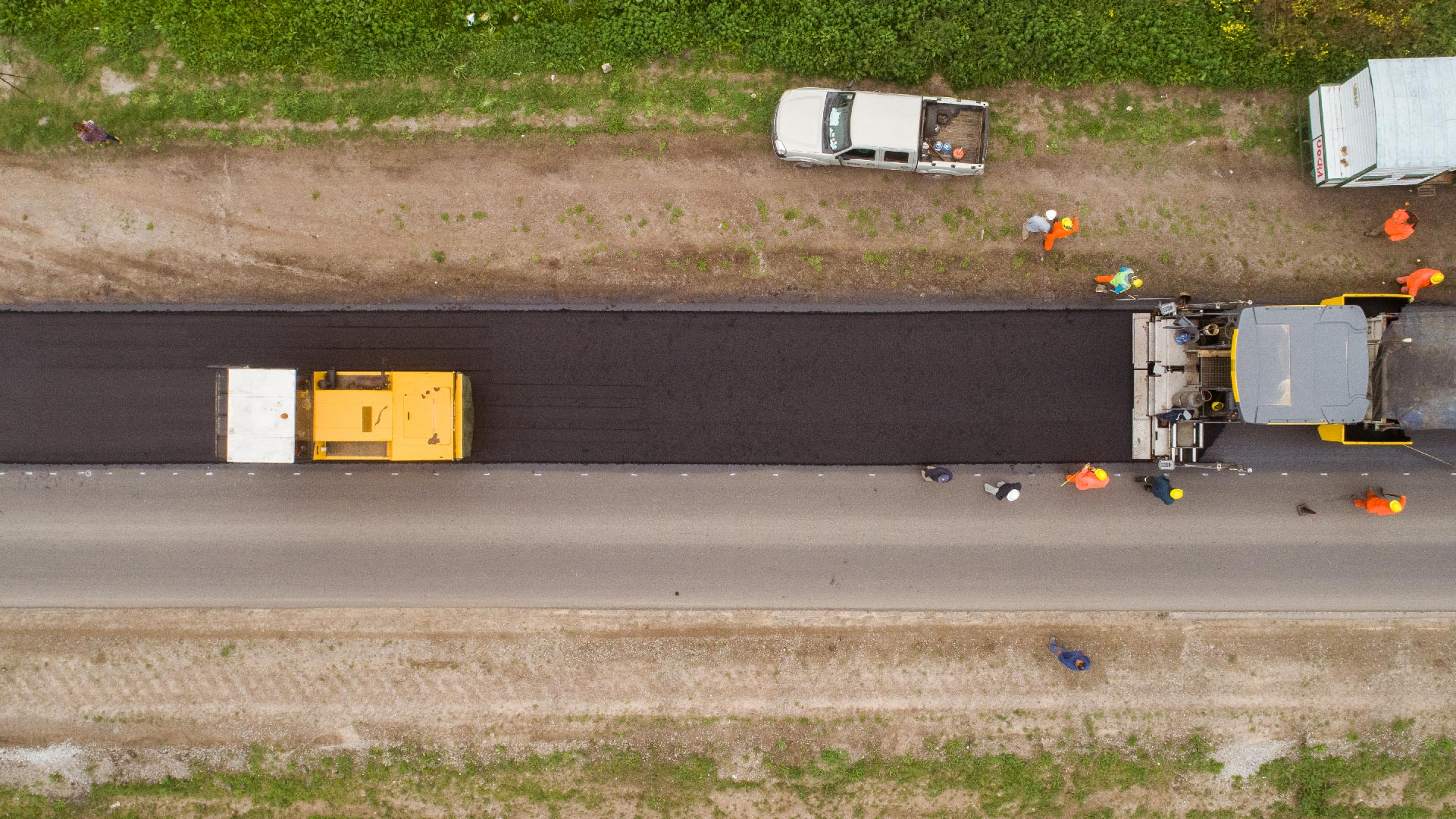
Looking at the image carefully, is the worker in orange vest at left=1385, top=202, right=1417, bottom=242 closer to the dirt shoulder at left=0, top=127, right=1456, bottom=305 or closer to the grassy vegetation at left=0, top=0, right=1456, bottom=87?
the dirt shoulder at left=0, top=127, right=1456, bottom=305

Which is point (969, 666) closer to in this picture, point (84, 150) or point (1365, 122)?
point (1365, 122)

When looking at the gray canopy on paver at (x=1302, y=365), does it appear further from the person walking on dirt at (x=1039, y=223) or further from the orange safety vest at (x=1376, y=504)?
the person walking on dirt at (x=1039, y=223)

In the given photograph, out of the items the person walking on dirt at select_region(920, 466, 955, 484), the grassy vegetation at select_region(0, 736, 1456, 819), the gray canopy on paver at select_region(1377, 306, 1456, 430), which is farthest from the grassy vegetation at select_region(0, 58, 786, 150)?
the grassy vegetation at select_region(0, 736, 1456, 819)

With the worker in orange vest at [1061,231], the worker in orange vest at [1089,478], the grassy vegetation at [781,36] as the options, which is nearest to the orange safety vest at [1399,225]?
the grassy vegetation at [781,36]

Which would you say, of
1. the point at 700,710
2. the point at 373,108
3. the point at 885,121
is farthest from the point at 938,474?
the point at 373,108

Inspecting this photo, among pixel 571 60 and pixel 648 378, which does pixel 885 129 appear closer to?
pixel 571 60

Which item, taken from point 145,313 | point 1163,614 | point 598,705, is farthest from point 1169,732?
point 145,313
